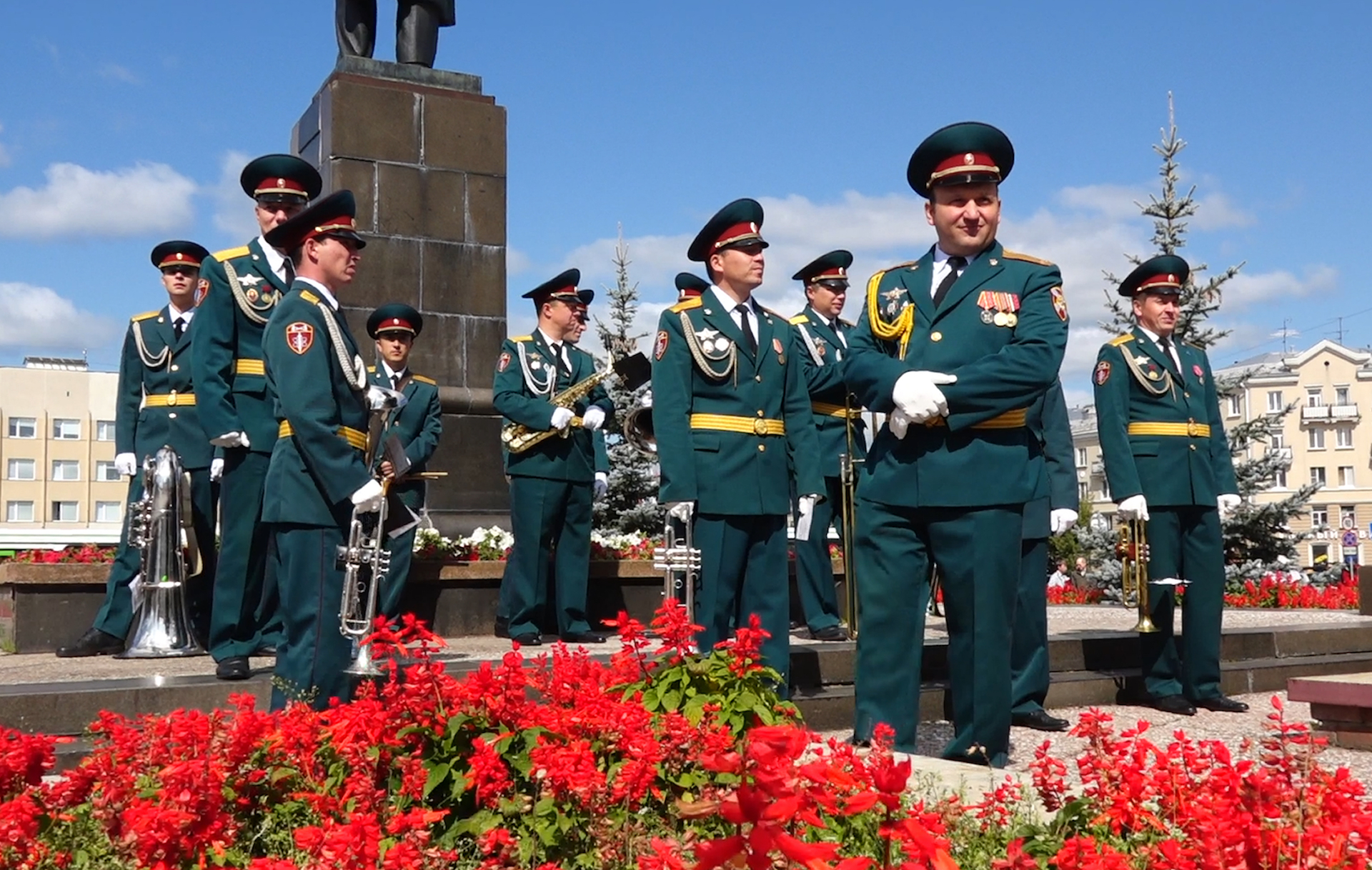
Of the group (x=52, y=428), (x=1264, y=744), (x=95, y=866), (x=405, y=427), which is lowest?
(x=95, y=866)

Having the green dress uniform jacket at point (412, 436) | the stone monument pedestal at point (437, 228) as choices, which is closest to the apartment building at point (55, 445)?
the stone monument pedestal at point (437, 228)

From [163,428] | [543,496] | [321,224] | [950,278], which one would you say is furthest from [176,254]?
[950,278]

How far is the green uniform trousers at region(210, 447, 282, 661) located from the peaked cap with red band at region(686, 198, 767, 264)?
2648mm

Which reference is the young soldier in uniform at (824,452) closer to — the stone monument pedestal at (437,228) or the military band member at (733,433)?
the military band member at (733,433)

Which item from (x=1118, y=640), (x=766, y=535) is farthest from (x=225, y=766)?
(x=1118, y=640)

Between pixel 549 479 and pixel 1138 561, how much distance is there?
378 centimetres

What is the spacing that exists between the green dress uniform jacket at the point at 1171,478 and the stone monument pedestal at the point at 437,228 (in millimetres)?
4900

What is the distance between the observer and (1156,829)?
3.47 metres

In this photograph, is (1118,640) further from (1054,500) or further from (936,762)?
(936,762)

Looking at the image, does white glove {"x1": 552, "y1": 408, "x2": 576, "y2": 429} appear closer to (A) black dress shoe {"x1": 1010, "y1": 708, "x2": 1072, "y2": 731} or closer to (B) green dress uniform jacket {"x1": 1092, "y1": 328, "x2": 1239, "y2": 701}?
(B) green dress uniform jacket {"x1": 1092, "y1": 328, "x2": 1239, "y2": 701}

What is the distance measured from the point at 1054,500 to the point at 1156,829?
4.77m

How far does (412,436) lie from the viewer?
976 centimetres

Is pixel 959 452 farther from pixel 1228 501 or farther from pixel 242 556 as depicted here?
pixel 242 556

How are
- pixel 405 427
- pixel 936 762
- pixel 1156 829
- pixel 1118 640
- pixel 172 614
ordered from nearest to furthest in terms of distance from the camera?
pixel 1156 829 < pixel 936 762 < pixel 172 614 < pixel 1118 640 < pixel 405 427
